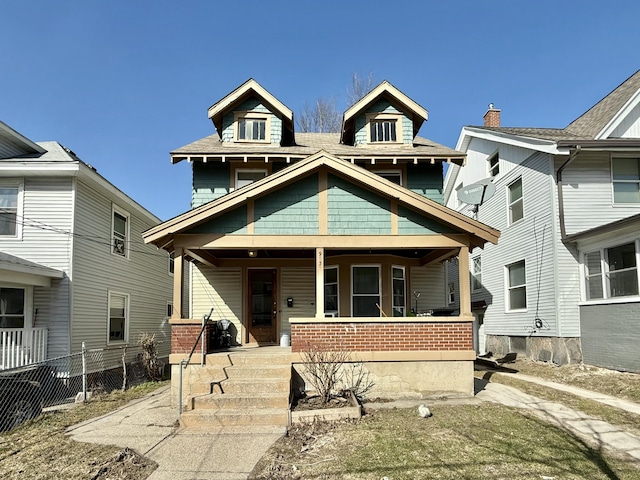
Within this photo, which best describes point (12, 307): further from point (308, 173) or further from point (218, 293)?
point (308, 173)

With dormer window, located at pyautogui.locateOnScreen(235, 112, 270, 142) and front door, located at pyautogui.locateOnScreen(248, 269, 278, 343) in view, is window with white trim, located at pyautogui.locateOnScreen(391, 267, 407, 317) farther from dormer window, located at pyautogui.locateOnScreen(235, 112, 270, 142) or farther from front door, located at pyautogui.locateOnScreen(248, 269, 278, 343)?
dormer window, located at pyautogui.locateOnScreen(235, 112, 270, 142)

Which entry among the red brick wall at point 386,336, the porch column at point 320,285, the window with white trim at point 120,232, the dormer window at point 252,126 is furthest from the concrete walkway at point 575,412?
the window with white trim at point 120,232

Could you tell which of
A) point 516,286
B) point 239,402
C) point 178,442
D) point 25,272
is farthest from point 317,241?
point 516,286

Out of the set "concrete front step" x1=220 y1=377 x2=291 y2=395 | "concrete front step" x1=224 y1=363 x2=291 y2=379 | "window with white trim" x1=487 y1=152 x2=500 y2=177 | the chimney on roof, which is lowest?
"concrete front step" x1=220 y1=377 x2=291 y2=395

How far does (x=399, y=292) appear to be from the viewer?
12086 millimetres

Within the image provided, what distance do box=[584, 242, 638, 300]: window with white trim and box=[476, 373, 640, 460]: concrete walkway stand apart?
9.71ft

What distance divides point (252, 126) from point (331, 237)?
5564mm

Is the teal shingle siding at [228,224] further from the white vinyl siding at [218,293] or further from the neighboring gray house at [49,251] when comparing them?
the neighboring gray house at [49,251]

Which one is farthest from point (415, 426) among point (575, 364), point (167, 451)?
point (575, 364)

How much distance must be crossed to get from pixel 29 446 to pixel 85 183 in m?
7.44

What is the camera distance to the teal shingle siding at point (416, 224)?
360 inches

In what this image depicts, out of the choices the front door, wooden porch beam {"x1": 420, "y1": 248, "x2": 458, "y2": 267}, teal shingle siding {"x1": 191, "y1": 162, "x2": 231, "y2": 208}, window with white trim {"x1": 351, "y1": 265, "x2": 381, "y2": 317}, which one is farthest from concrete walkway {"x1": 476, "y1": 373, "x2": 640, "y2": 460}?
teal shingle siding {"x1": 191, "y1": 162, "x2": 231, "y2": 208}

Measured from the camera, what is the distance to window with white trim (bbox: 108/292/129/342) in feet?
44.1

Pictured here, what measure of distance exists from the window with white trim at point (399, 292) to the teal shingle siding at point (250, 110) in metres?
4.99
